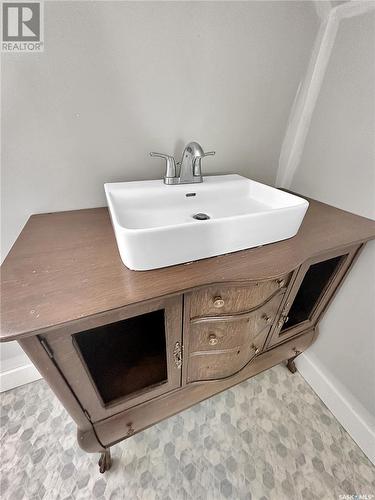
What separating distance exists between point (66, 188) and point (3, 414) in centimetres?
110

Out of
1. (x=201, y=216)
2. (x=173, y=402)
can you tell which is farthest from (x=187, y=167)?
(x=173, y=402)

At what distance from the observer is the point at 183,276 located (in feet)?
1.61

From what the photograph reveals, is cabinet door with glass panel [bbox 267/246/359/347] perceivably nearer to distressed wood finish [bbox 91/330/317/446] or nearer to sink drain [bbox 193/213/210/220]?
distressed wood finish [bbox 91/330/317/446]

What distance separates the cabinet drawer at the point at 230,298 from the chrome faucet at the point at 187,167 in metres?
0.44

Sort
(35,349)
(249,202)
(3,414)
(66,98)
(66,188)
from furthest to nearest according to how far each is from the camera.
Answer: (3,414) < (249,202) < (66,188) < (66,98) < (35,349)

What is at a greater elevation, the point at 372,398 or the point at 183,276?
the point at 183,276

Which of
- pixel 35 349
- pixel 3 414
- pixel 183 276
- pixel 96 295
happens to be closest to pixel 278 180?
pixel 183 276

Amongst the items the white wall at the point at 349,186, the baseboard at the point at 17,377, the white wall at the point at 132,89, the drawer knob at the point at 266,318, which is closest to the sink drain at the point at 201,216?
the white wall at the point at 132,89

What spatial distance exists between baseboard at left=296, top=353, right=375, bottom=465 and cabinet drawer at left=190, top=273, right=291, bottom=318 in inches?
31.8

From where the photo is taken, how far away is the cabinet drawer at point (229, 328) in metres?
0.60

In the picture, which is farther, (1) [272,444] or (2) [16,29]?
(1) [272,444]

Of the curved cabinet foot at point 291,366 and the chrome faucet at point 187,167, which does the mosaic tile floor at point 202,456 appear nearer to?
the curved cabinet foot at point 291,366

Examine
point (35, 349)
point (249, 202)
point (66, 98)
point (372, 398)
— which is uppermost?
point (66, 98)

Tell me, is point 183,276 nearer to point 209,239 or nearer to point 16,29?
point 209,239
